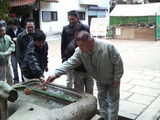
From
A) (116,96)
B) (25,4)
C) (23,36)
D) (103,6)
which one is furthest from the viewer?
(103,6)

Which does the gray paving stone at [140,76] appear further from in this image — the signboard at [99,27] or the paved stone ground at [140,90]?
the signboard at [99,27]

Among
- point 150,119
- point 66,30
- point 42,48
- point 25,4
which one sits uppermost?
point 25,4

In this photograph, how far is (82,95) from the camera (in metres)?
2.92

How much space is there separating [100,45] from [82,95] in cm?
73

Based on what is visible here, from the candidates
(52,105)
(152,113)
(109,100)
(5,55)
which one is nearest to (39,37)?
(52,105)

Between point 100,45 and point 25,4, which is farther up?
point 25,4

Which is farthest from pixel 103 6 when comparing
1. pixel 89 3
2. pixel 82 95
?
pixel 82 95

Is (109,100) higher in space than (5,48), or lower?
lower

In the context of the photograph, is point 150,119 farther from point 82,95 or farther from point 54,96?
point 54,96

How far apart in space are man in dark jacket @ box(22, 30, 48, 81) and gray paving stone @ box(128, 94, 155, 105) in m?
2.09

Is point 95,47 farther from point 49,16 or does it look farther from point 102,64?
point 49,16

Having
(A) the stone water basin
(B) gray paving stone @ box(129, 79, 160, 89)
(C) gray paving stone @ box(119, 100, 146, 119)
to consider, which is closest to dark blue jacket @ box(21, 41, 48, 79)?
(A) the stone water basin

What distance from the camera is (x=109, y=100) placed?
11.6 ft

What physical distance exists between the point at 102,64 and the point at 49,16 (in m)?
16.8
